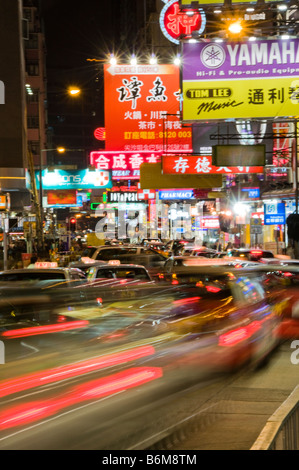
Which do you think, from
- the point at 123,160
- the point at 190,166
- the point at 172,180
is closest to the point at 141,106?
the point at 123,160

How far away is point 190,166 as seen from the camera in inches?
1008

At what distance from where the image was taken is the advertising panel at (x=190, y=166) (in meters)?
25.0

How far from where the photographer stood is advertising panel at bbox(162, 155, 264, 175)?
82.1 feet

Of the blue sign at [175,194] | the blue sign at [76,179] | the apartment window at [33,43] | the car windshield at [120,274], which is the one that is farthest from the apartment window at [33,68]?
Answer: the car windshield at [120,274]

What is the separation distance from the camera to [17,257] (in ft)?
A: 112

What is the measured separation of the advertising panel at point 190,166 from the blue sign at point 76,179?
8.11 metres

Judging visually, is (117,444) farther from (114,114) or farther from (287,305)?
(114,114)

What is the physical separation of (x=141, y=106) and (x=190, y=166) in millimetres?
3509

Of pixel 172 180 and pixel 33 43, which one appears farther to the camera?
pixel 33 43

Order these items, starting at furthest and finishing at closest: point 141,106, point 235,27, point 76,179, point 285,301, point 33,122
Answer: point 33,122, point 76,179, point 141,106, point 235,27, point 285,301

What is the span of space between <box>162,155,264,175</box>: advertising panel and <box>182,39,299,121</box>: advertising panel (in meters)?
8.96

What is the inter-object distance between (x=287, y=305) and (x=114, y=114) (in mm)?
13601

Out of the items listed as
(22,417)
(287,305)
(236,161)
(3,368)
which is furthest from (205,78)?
(22,417)

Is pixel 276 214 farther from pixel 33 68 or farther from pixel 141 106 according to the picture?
pixel 33 68
